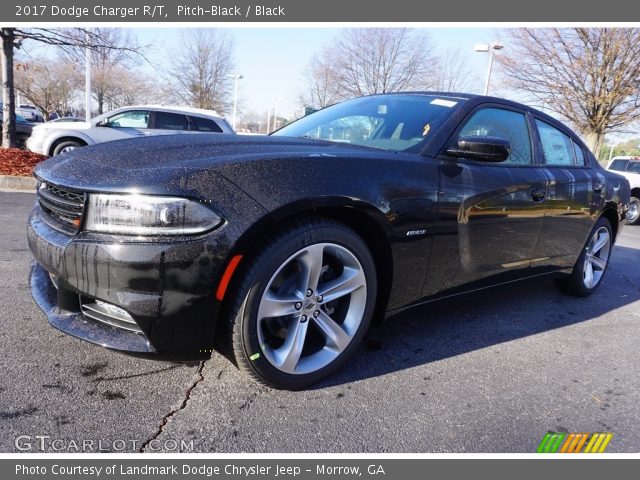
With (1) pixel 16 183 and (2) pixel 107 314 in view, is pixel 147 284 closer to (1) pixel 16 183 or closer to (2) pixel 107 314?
(2) pixel 107 314

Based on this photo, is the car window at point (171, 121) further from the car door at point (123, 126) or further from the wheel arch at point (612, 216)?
the wheel arch at point (612, 216)

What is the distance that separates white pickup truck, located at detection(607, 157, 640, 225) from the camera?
1173 cm

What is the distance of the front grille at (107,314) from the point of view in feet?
6.15

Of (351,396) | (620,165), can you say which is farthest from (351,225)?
(620,165)

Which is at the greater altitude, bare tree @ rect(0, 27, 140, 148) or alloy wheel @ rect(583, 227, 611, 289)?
bare tree @ rect(0, 27, 140, 148)

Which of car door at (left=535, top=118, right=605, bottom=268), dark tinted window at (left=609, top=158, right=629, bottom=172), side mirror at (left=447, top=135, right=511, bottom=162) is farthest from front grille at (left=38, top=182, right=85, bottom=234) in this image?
dark tinted window at (left=609, top=158, right=629, bottom=172)

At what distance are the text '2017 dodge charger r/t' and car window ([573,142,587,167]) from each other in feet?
3.39

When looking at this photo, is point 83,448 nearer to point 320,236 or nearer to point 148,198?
point 148,198

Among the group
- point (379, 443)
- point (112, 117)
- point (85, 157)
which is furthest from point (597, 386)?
point (112, 117)

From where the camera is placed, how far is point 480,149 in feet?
8.40

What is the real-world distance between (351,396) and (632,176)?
1309 cm

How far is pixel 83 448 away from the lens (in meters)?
1.71

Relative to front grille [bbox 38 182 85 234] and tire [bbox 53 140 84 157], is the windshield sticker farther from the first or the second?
tire [bbox 53 140 84 157]

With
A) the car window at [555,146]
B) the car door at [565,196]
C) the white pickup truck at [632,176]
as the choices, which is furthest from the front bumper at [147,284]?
the white pickup truck at [632,176]
